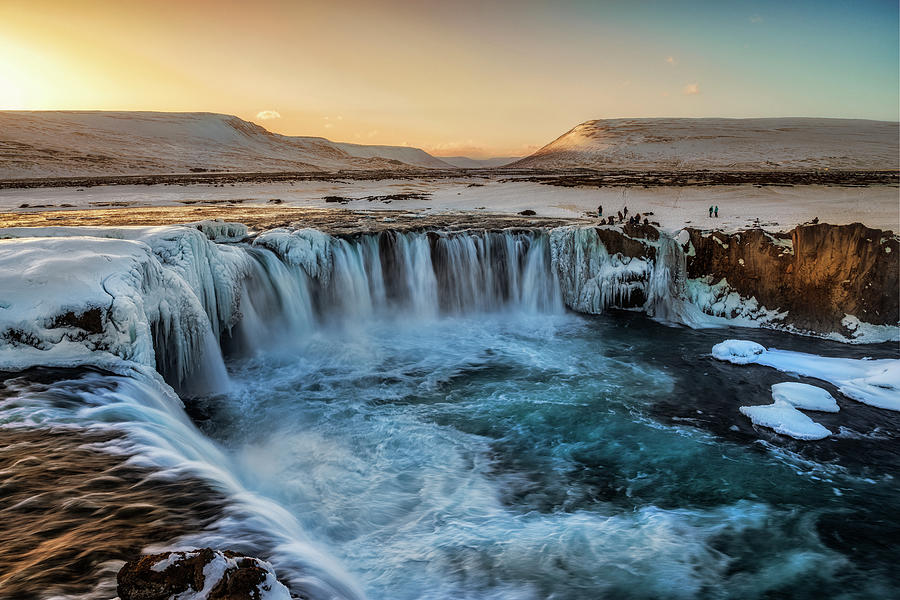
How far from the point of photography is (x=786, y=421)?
7.49 meters

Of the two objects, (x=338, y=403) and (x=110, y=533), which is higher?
(x=110, y=533)

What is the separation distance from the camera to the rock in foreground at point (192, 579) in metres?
2.28

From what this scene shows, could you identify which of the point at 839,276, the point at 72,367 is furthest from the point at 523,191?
the point at 72,367

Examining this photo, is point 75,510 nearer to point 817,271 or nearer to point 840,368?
point 840,368

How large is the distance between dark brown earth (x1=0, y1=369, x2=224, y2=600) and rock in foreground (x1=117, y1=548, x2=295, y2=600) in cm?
65

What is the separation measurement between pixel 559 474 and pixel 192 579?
4738mm

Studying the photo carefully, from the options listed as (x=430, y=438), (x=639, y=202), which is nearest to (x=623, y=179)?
(x=639, y=202)

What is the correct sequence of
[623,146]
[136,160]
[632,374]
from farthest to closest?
[623,146], [136,160], [632,374]

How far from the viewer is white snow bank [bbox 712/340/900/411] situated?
27.6 feet

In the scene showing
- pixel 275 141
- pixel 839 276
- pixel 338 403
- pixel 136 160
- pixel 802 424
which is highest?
pixel 275 141

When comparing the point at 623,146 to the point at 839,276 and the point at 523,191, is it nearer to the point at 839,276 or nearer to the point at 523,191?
the point at 523,191

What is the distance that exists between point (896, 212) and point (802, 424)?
17242 mm

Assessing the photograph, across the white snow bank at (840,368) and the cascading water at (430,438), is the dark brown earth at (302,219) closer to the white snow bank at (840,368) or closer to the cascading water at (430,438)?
the cascading water at (430,438)

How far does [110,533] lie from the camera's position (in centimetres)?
316
